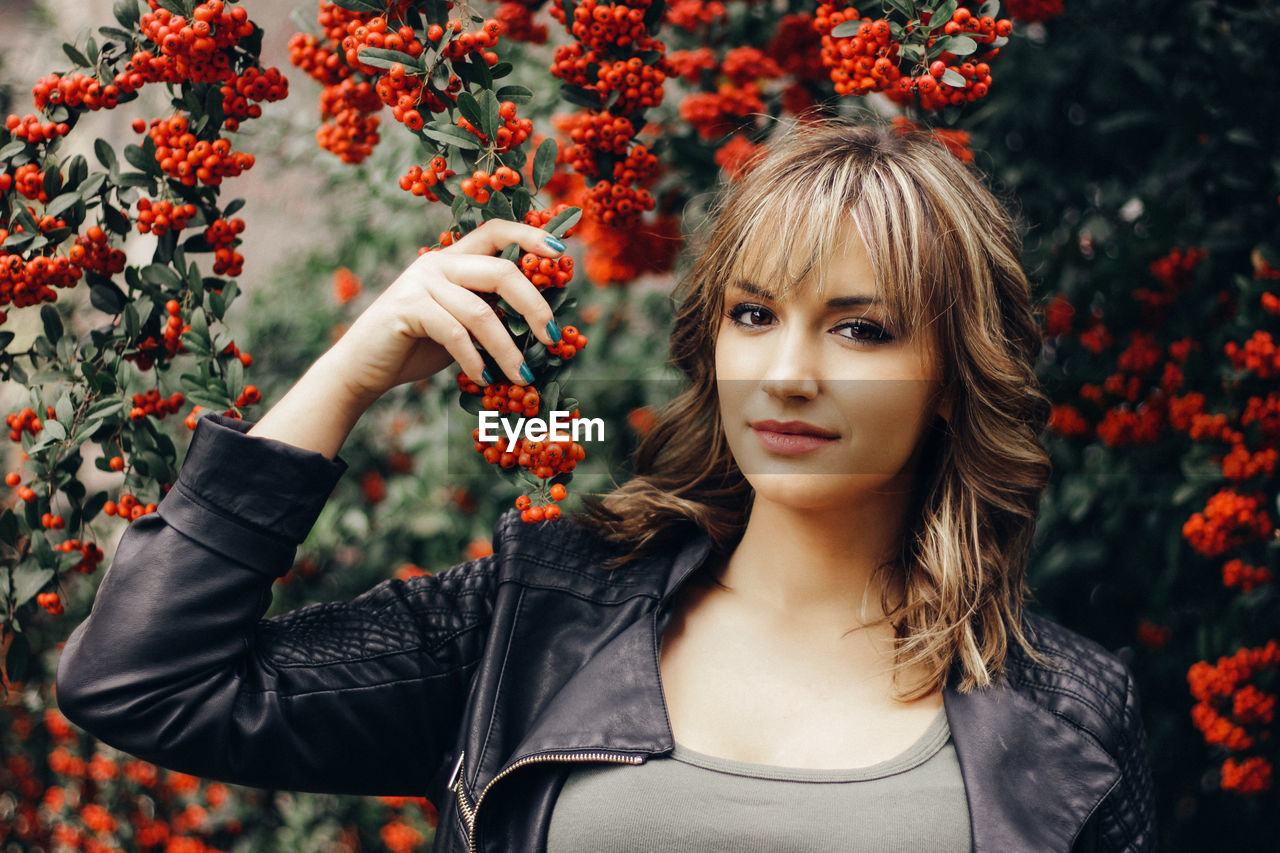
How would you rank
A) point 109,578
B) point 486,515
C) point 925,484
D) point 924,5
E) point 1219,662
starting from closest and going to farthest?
point 109,578, point 924,5, point 925,484, point 1219,662, point 486,515

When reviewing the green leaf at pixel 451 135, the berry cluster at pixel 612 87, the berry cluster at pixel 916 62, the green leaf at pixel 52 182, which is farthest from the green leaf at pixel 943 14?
the green leaf at pixel 52 182

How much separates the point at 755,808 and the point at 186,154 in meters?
1.05

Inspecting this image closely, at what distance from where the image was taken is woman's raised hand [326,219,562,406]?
1106 millimetres

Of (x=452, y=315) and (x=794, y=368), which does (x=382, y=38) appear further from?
(x=794, y=368)

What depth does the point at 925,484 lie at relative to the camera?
148 cm

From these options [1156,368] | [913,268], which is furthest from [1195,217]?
[913,268]

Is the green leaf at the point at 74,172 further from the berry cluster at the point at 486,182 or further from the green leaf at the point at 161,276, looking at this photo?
the berry cluster at the point at 486,182

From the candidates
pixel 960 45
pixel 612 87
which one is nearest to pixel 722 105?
pixel 612 87

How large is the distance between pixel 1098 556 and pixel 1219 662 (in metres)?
0.36

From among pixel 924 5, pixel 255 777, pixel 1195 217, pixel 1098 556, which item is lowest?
pixel 1098 556

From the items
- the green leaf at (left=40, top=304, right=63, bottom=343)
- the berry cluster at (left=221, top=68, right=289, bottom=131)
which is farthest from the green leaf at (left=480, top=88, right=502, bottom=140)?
the green leaf at (left=40, top=304, right=63, bottom=343)

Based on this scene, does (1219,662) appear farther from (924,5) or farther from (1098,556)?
(924,5)

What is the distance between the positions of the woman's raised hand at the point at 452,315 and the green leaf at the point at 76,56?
49 cm

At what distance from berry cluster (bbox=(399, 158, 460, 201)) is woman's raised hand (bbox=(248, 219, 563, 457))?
7cm
